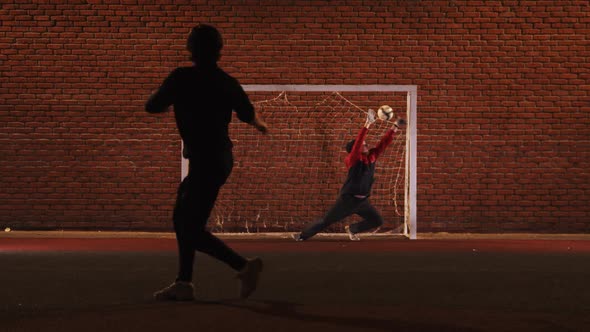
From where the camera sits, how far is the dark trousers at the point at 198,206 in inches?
265

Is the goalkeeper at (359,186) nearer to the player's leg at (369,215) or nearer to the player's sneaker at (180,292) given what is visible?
the player's leg at (369,215)

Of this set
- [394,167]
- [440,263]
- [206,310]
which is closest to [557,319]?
[206,310]

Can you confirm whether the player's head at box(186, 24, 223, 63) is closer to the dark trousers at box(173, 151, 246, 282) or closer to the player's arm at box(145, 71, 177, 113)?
the player's arm at box(145, 71, 177, 113)

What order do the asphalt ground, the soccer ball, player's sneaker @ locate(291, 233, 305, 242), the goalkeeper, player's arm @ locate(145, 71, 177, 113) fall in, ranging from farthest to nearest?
the soccer ball → player's sneaker @ locate(291, 233, 305, 242) → the goalkeeper → player's arm @ locate(145, 71, 177, 113) → the asphalt ground

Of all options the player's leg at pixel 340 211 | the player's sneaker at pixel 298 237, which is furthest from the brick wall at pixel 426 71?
the player's leg at pixel 340 211

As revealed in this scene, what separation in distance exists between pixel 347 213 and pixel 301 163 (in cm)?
194

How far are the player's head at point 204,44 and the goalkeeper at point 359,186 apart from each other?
6.21m

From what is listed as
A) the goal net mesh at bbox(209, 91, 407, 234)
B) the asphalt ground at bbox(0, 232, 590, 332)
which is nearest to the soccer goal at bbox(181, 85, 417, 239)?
the goal net mesh at bbox(209, 91, 407, 234)

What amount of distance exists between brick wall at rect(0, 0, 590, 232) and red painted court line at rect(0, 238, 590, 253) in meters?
1.30

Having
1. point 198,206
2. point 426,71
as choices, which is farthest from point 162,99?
point 426,71

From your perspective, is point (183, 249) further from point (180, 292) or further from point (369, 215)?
point (369, 215)

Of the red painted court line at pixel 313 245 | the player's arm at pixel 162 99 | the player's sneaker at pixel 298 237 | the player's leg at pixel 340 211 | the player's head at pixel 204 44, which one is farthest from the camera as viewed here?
the player's sneaker at pixel 298 237

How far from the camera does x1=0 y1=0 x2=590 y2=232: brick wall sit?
14.9 m

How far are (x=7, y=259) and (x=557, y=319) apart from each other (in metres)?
6.31
